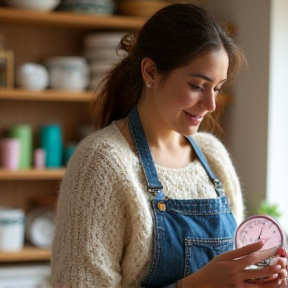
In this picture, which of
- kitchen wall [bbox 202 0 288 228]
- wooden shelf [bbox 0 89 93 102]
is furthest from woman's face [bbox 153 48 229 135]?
wooden shelf [bbox 0 89 93 102]

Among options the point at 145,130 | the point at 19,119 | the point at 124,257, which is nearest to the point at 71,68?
the point at 19,119

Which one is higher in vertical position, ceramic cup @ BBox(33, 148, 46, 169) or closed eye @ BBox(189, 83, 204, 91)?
closed eye @ BBox(189, 83, 204, 91)

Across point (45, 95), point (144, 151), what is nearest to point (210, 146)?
point (144, 151)

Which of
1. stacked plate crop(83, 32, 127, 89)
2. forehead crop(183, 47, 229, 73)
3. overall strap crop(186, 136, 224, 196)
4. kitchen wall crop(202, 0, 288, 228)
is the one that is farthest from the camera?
stacked plate crop(83, 32, 127, 89)

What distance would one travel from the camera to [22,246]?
2977mm

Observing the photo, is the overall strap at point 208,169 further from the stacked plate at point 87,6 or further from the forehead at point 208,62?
the stacked plate at point 87,6

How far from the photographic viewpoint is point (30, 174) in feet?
9.51

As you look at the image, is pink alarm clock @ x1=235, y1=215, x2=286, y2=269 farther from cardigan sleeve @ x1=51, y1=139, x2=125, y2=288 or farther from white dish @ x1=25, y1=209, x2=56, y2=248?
white dish @ x1=25, y1=209, x2=56, y2=248

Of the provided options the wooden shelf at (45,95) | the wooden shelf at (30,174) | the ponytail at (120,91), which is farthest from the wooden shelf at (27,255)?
the ponytail at (120,91)

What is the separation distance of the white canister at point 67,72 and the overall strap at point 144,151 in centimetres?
144

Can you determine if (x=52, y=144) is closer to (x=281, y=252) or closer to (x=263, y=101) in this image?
(x=263, y=101)

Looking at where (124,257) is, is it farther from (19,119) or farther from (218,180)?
(19,119)

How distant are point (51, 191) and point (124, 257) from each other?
1824 millimetres

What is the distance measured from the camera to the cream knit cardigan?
1355mm
